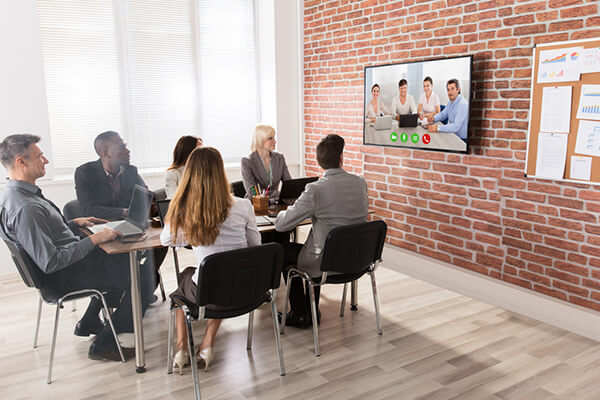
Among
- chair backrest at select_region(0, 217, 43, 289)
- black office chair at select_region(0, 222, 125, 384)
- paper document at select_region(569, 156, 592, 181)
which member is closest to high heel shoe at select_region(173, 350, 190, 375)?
black office chair at select_region(0, 222, 125, 384)

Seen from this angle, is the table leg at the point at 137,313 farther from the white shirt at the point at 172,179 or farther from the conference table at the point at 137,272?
the white shirt at the point at 172,179

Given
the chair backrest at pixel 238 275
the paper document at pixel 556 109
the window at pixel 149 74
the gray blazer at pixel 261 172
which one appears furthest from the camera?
the window at pixel 149 74

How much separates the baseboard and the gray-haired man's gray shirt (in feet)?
8.69

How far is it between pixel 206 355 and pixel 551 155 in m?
2.41

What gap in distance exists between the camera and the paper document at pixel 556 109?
291cm

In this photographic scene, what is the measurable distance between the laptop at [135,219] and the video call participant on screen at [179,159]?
175mm

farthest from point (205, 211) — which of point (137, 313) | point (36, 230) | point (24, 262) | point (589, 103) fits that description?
point (589, 103)

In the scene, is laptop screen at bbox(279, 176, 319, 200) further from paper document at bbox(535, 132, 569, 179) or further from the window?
the window

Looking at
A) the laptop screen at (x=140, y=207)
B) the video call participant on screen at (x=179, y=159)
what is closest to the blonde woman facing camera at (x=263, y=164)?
the video call participant on screen at (x=179, y=159)

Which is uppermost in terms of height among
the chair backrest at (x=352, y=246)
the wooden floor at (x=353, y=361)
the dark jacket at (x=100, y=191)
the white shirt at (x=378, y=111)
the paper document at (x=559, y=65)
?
the paper document at (x=559, y=65)

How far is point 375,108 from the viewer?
4.38m

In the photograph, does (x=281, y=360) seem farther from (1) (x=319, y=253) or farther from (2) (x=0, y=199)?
(2) (x=0, y=199)

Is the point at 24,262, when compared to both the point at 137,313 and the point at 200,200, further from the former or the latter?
the point at 200,200

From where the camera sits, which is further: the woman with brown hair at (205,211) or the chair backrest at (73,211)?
the chair backrest at (73,211)
